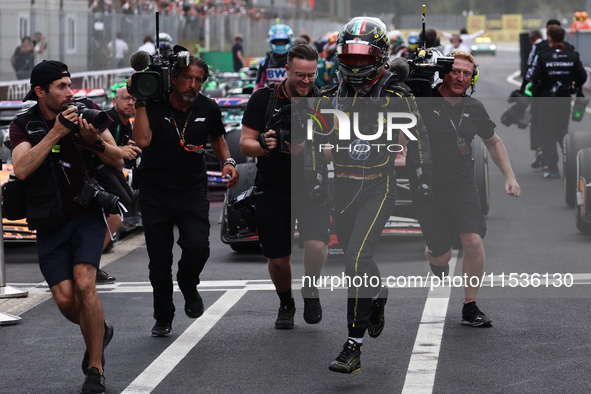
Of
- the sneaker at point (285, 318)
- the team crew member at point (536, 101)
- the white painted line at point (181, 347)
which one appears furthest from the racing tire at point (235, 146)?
the sneaker at point (285, 318)

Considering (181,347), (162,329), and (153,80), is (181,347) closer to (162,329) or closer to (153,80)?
(162,329)

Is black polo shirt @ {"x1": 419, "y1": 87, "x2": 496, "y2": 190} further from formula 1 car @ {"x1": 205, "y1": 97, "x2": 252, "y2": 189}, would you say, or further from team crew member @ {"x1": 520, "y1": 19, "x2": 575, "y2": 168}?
team crew member @ {"x1": 520, "y1": 19, "x2": 575, "y2": 168}

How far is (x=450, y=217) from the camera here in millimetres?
6406

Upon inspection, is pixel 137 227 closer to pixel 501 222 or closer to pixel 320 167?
pixel 501 222

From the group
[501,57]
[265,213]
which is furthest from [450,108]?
[501,57]

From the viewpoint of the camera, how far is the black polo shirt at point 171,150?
6098 millimetres

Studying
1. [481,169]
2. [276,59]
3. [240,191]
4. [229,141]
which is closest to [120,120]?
[240,191]

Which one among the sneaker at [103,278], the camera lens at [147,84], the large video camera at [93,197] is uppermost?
the camera lens at [147,84]

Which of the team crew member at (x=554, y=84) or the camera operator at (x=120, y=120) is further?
the team crew member at (x=554, y=84)

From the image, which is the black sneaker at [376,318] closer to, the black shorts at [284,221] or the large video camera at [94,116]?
the black shorts at [284,221]

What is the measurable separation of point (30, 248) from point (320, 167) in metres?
5.41

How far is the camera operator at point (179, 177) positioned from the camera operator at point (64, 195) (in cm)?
65

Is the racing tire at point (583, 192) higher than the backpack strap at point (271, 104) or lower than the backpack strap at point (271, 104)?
lower

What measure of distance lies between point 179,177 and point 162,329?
1055 mm
